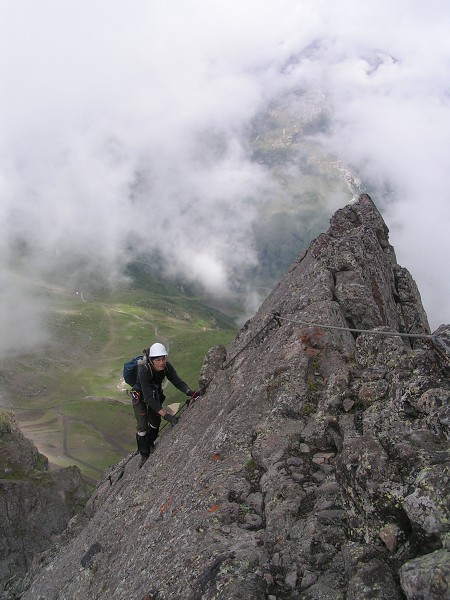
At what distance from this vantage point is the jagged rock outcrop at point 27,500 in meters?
86.7

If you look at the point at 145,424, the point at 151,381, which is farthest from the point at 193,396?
the point at 151,381

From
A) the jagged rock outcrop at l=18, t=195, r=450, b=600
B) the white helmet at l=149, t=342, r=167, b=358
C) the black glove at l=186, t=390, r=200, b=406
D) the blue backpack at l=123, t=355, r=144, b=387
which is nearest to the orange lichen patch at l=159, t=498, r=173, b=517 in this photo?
the jagged rock outcrop at l=18, t=195, r=450, b=600

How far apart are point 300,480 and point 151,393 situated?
1087cm

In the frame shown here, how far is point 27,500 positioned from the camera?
94.3m

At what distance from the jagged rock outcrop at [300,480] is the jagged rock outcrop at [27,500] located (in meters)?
68.8

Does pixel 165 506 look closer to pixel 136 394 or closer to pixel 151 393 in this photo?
pixel 151 393

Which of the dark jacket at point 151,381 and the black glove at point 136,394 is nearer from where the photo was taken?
the dark jacket at point 151,381

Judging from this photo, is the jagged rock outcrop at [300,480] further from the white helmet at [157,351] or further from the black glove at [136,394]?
the white helmet at [157,351]

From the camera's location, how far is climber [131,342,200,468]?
24.0m

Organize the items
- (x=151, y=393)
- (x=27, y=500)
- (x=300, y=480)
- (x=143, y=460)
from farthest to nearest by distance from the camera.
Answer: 1. (x=27, y=500)
2. (x=143, y=460)
3. (x=151, y=393)
4. (x=300, y=480)

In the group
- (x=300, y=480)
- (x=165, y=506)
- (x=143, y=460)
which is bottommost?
(x=165, y=506)

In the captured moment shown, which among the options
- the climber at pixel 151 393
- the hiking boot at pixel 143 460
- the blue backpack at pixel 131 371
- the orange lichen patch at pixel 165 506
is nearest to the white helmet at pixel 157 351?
the climber at pixel 151 393

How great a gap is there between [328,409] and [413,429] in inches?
200

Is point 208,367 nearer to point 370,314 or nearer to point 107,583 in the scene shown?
point 370,314
